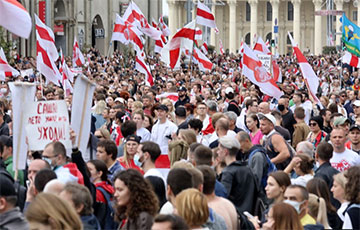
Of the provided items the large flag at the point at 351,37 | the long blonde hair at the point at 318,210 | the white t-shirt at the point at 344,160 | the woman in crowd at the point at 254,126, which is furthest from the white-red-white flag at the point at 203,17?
the long blonde hair at the point at 318,210

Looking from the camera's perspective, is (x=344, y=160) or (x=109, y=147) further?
(x=344, y=160)

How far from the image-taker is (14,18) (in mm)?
9914

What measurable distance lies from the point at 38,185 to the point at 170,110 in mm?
8095

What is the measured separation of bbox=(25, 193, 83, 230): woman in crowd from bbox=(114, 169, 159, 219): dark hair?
1226 millimetres

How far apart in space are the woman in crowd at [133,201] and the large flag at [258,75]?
11.4m

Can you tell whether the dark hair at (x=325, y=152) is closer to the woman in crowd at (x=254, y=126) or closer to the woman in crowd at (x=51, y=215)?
the woman in crowd at (x=254, y=126)

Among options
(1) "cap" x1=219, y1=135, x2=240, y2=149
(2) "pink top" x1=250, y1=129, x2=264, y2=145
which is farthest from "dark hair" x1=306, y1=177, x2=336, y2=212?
(2) "pink top" x1=250, y1=129, x2=264, y2=145

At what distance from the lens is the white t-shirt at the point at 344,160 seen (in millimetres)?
10219

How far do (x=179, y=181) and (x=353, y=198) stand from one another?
1.59 meters

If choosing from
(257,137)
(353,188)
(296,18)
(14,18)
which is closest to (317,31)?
(296,18)

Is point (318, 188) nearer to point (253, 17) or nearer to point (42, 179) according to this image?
point (42, 179)

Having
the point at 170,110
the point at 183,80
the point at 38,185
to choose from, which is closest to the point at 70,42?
the point at 183,80

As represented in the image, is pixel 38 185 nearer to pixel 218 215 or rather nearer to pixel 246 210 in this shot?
pixel 218 215

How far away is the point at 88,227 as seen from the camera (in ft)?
21.1
